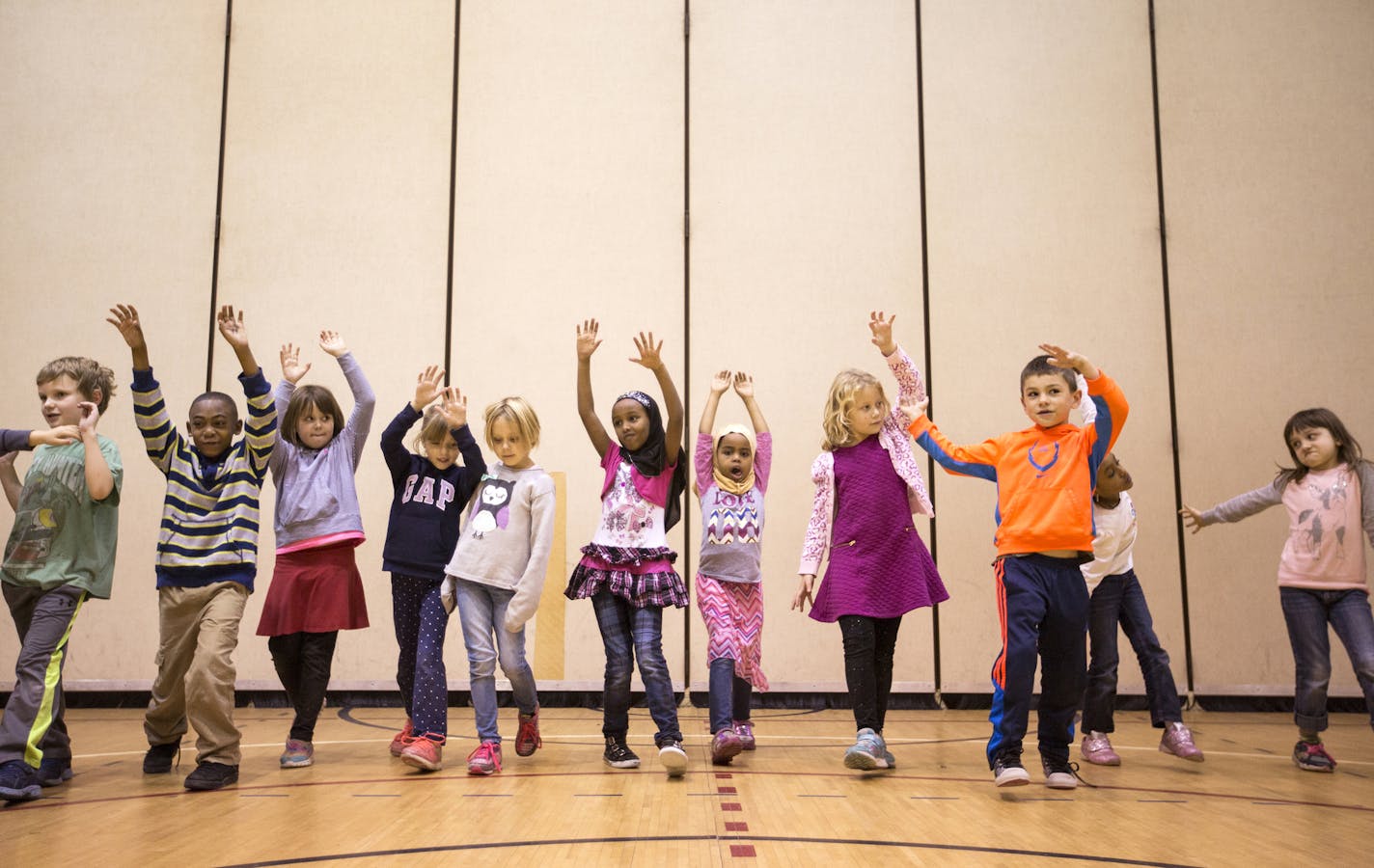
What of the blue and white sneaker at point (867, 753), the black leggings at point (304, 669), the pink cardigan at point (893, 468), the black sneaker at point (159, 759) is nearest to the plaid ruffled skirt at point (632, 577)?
the pink cardigan at point (893, 468)

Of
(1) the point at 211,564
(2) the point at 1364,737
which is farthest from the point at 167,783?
(2) the point at 1364,737

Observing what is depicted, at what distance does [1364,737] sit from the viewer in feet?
15.8

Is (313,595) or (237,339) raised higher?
(237,339)

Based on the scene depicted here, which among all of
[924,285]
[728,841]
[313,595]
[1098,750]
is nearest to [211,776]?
[313,595]

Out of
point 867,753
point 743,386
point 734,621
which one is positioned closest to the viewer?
point 867,753

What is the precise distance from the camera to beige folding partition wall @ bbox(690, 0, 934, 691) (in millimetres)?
6078

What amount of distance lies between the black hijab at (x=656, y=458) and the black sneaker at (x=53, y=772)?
2.10m

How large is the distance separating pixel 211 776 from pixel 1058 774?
→ 8.60 ft

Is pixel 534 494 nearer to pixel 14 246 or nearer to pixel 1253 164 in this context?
pixel 14 246

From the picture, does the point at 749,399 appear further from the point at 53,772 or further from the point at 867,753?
the point at 53,772

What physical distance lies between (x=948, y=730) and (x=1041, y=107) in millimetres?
3741

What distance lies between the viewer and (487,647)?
3729mm

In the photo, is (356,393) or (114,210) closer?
(356,393)

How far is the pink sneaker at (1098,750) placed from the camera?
3.92 metres
